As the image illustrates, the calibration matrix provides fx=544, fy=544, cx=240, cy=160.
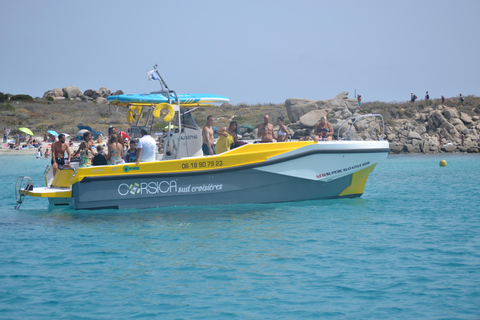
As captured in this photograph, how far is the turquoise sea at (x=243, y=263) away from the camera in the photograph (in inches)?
244

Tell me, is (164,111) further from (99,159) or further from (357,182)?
(357,182)

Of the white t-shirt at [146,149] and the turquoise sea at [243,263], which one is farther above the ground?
the white t-shirt at [146,149]

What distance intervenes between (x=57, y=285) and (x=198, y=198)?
5208 mm

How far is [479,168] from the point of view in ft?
93.0

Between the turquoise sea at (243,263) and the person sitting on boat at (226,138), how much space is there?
1.50m

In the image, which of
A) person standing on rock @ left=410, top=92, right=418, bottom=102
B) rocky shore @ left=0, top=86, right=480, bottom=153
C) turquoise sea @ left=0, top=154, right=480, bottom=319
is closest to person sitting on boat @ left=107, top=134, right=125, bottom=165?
turquoise sea @ left=0, top=154, right=480, bottom=319

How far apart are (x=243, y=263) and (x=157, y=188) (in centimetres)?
441

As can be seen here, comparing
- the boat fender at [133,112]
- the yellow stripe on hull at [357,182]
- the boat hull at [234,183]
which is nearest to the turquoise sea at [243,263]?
the boat hull at [234,183]

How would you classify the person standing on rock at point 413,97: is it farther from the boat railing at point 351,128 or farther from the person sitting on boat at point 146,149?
the person sitting on boat at point 146,149

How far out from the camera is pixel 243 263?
788cm

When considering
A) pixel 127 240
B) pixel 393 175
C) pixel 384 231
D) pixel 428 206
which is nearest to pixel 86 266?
pixel 127 240

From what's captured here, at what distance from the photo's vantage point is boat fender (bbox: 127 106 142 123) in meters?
12.7

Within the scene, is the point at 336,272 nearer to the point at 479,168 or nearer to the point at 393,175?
the point at 393,175

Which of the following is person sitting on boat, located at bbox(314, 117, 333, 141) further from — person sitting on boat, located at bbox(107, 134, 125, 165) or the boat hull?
person sitting on boat, located at bbox(107, 134, 125, 165)
